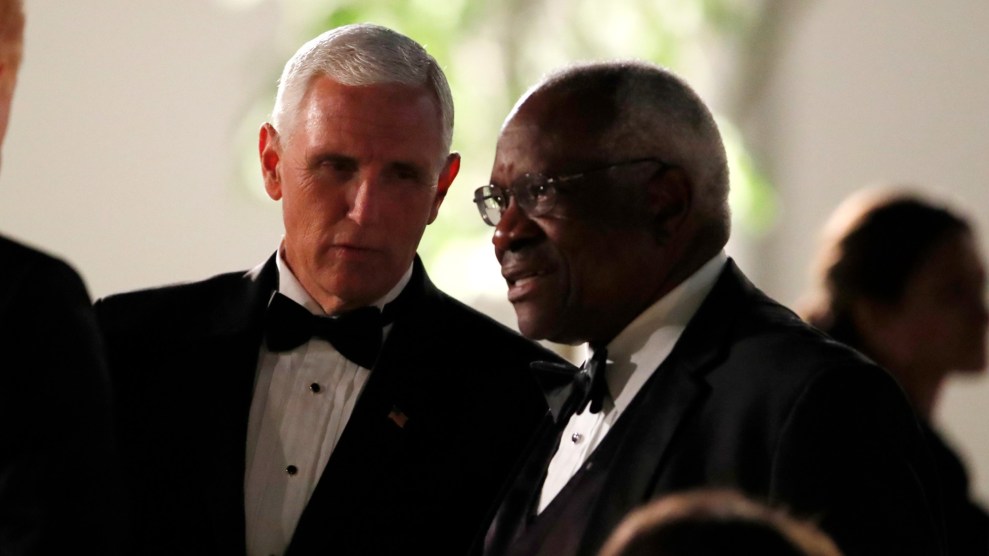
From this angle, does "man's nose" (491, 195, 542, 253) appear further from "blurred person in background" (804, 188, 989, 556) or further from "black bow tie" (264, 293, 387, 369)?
"blurred person in background" (804, 188, 989, 556)

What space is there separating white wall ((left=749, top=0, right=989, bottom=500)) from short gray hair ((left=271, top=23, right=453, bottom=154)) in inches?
161

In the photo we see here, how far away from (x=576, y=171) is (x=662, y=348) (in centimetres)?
26

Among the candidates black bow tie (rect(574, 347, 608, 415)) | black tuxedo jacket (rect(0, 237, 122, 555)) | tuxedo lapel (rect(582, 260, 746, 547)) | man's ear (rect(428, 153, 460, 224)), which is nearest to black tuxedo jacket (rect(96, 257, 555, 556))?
man's ear (rect(428, 153, 460, 224))

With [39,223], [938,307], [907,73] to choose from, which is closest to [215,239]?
[39,223]

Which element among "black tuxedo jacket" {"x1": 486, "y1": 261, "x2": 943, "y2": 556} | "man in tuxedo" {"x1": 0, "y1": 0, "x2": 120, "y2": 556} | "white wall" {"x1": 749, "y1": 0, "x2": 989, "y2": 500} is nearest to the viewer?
"man in tuxedo" {"x1": 0, "y1": 0, "x2": 120, "y2": 556}

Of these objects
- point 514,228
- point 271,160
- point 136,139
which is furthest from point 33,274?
point 136,139

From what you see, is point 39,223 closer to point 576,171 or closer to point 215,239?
point 215,239

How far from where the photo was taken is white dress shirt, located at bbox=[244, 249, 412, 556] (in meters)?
2.13

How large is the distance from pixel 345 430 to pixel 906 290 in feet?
4.89

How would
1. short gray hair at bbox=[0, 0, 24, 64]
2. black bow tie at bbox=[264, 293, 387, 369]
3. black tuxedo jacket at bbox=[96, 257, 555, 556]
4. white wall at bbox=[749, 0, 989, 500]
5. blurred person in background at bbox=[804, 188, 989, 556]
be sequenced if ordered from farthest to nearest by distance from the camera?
1. white wall at bbox=[749, 0, 989, 500]
2. blurred person in background at bbox=[804, 188, 989, 556]
3. black bow tie at bbox=[264, 293, 387, 369]
4. black tuxedo jacket at bbox=[96, 257, 555, 556]
5. short gray hair at bbox=[0, 0, 24, 64]

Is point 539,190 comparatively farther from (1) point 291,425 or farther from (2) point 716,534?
(2) point 716,534

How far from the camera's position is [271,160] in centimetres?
238

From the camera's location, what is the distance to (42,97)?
19.7 ft

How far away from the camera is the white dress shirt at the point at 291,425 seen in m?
2.13
